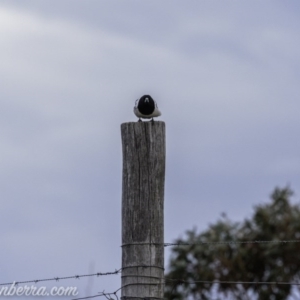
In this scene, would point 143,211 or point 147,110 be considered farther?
point 147,110

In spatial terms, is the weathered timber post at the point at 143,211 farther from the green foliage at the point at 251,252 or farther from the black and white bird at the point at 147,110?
the green foliage at the point at 251,252

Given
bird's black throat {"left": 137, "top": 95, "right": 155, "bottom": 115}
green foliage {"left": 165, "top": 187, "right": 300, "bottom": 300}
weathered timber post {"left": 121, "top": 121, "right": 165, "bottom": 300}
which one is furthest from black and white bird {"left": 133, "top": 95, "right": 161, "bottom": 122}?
green foliage {"left": 165, "top": 187, "right": 300, "bottom": 300}

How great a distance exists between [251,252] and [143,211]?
18.9m

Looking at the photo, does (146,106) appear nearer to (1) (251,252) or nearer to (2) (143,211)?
(2) (143,211)

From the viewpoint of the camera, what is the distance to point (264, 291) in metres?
24.6

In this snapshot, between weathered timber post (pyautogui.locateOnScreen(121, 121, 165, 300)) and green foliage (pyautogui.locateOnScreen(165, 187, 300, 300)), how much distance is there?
656 inches

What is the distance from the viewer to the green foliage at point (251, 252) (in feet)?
84.9

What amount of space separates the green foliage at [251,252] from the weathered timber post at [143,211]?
54.7 feet

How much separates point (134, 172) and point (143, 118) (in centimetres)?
130

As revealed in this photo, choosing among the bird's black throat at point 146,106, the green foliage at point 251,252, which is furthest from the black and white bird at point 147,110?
the green foliage at point 251,252

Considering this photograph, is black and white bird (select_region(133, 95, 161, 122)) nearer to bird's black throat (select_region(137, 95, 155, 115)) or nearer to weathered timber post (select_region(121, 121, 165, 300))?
bird's black throat (select_region(137, 95, 155, 115))

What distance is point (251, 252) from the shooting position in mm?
27203

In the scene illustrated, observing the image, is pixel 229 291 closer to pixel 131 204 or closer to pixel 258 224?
pixel 258 224

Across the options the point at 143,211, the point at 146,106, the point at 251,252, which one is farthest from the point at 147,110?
the point at 251,252
